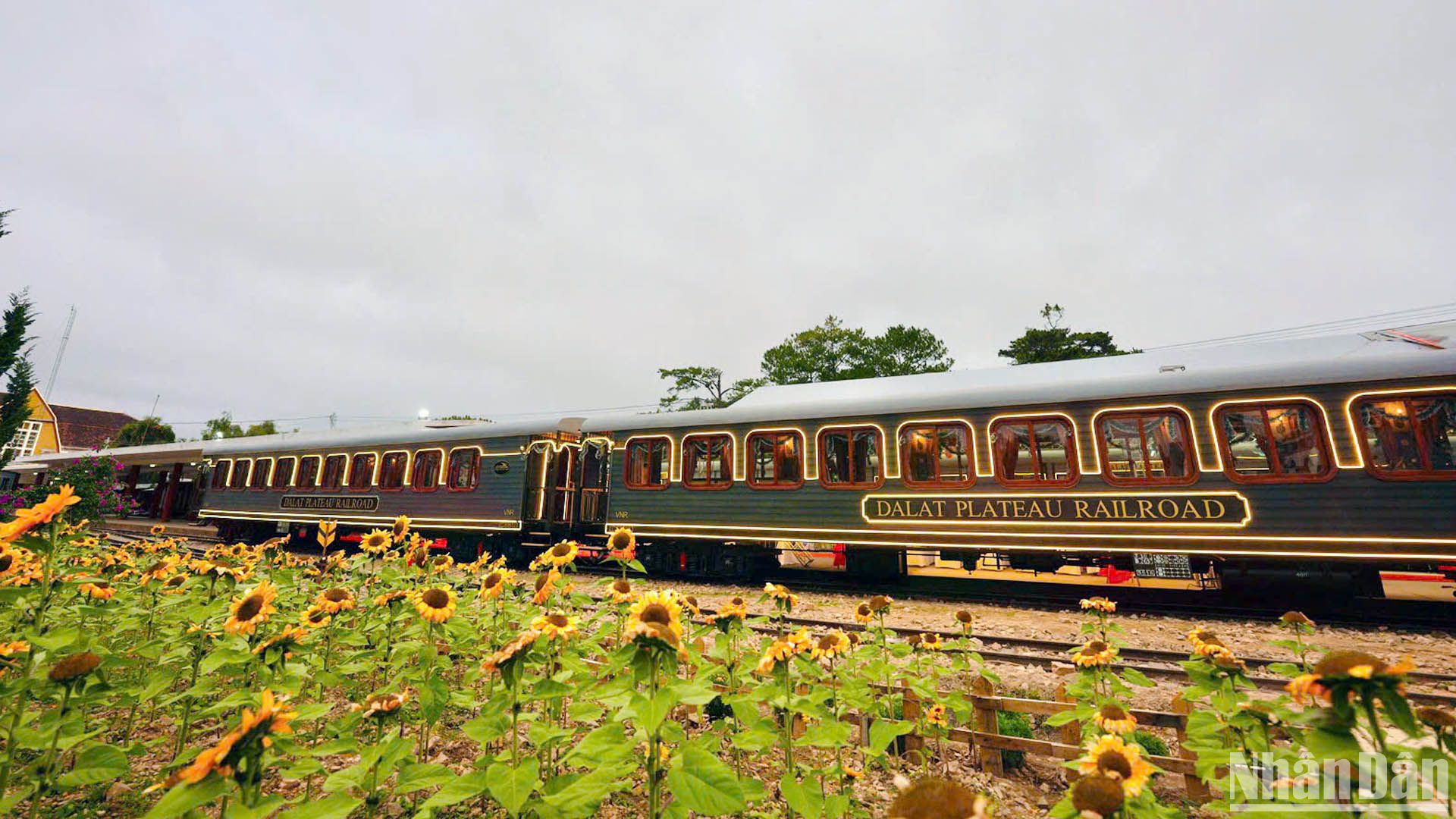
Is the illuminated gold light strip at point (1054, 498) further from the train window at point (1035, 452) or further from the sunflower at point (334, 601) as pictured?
the sunflower at point (334, 601)

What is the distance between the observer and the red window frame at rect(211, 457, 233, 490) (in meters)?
19.8

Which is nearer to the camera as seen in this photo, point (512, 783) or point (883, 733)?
point (512, 783)

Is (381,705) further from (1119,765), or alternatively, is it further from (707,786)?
(1119,765)

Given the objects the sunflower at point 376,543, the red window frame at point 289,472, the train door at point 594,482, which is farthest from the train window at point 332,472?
the sunflower at point 376,543

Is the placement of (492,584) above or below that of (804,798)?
above

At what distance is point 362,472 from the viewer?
54.0ft

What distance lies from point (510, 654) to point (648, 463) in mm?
10434

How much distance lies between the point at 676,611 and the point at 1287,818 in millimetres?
1904

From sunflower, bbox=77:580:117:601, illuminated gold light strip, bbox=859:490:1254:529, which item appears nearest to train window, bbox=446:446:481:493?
illuminated gold light strip, bbox=859:490:1254:529

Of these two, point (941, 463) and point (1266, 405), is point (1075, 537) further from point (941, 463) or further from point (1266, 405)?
point (1266, 405)

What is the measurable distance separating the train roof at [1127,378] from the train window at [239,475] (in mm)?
14657

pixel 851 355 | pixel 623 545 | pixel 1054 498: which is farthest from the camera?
pixel 851 355

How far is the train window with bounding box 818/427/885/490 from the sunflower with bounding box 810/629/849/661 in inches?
291

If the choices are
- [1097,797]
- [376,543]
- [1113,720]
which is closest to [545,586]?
[376,543]
